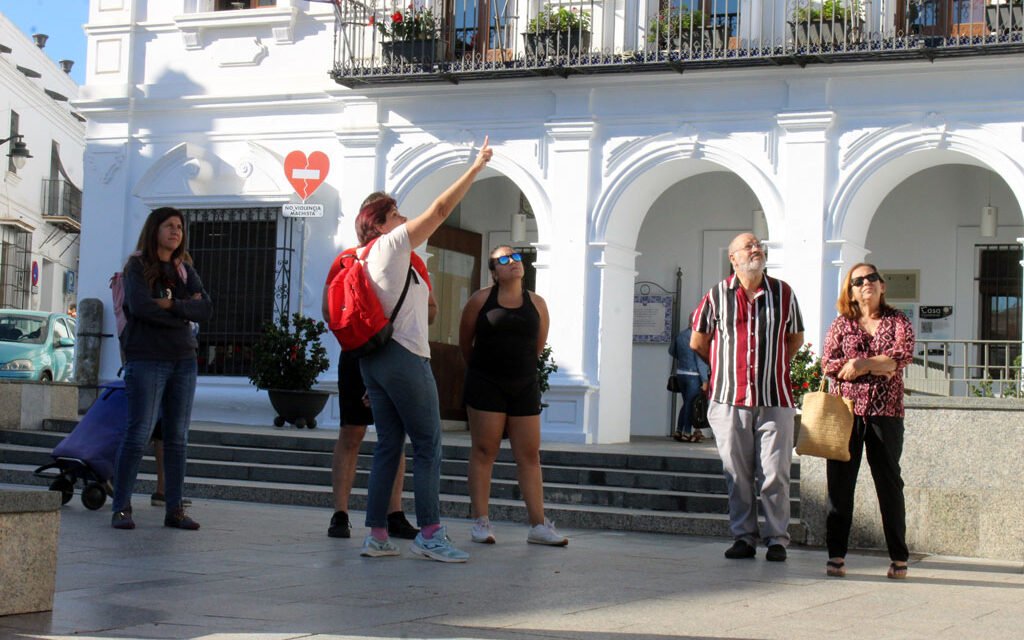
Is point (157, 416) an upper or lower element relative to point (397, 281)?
lower

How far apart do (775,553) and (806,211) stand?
7.74 m

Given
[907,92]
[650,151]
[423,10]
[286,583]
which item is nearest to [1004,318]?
[907,92]

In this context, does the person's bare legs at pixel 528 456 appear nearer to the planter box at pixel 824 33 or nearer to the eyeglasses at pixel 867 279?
the eyeglasses at pixel 867 279

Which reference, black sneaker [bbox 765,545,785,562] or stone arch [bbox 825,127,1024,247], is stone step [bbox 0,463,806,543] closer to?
black sneaker [bbox 765,545,785,562]

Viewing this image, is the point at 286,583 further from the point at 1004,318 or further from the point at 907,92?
the point at 1004,318

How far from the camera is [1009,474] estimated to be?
29.2 ft

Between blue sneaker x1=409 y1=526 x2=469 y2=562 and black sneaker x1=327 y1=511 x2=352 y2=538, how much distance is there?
1.19m

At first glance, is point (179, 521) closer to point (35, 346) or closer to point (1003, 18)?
point (1003, 18)

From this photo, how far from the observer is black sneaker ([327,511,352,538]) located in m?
8.48

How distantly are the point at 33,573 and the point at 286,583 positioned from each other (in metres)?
1.30

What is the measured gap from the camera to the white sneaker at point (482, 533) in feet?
27.8

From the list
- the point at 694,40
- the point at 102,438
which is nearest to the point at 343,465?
the point at 102,438

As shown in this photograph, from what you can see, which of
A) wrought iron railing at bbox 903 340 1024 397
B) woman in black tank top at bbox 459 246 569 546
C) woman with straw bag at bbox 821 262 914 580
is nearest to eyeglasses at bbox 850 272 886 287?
woman with straw bag at bbox 821 262 914 580

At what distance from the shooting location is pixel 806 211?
15266mm
